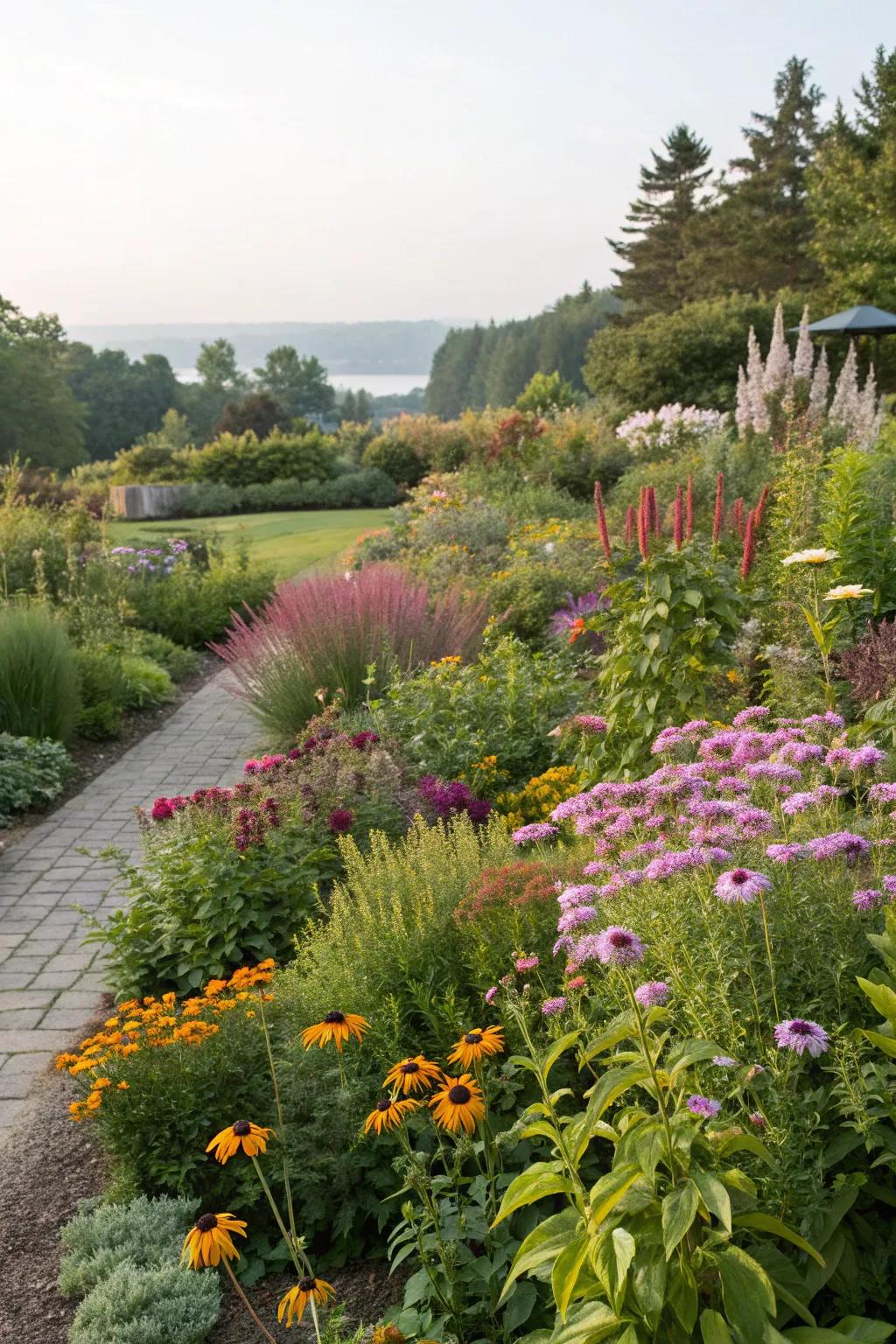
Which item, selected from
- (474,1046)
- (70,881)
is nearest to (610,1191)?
(474,1046)

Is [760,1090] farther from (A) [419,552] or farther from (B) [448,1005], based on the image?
(A) [419,552]

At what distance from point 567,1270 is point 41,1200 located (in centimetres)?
190

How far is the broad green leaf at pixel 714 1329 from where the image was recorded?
1691mm

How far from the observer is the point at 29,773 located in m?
6.68

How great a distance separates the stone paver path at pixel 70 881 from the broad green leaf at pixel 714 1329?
2521 millimetres

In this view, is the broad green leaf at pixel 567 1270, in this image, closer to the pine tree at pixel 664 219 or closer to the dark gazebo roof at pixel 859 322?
the dark gazebo roof at pixel 859 322

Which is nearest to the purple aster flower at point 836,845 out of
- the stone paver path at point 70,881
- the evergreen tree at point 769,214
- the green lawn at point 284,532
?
the stone paver path at point 70,881

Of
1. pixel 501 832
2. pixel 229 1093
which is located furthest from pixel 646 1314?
pixel 501 832

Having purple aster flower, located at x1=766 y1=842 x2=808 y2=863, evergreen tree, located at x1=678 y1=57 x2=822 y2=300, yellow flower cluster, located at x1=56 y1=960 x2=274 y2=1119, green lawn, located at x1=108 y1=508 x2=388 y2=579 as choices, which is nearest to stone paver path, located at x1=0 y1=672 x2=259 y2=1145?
yellow flower cluster, located at x1=56 y1=960 x2=274 y2=1119

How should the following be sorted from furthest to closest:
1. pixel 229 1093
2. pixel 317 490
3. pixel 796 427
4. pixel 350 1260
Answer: pixel 317 490 → pixel 796 427 → pixel 229 1093 → pixel 350 1260

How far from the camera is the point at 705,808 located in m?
2.32

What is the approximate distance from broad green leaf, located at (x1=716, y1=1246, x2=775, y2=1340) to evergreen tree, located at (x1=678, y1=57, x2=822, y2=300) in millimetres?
37942

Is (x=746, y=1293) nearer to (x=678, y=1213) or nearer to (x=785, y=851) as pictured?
(x=678, y=1213)

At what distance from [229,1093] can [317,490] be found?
21736mm
